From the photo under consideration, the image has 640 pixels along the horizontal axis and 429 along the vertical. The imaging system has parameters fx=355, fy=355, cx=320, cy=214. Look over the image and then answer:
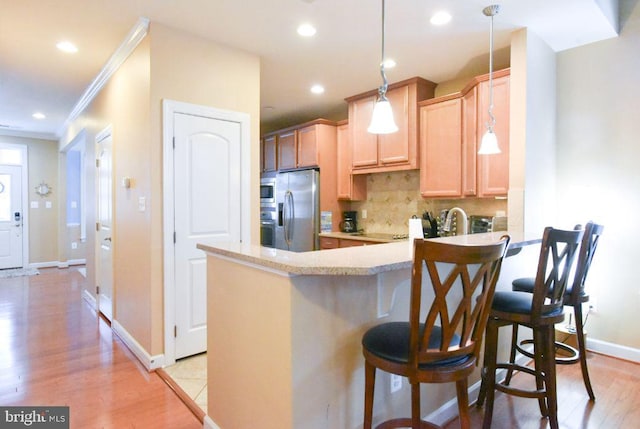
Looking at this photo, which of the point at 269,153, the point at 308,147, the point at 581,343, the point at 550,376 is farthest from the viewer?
the point at 269,153

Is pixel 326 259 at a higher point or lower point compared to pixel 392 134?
lower

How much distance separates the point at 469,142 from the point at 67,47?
145 inches

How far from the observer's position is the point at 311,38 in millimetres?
2893

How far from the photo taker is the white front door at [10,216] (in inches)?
258

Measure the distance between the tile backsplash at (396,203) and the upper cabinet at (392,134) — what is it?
0.39m

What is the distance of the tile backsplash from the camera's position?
3.99 metres

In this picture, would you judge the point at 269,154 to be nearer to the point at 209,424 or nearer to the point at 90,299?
the point at 90,299

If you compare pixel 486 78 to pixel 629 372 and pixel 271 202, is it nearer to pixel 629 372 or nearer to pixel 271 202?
pixel 629 372

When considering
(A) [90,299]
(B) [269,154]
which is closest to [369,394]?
(A) [90,299]

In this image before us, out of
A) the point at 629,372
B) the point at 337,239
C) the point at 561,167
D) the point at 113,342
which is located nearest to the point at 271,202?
the point at 337,239

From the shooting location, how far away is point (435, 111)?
12.0 ft

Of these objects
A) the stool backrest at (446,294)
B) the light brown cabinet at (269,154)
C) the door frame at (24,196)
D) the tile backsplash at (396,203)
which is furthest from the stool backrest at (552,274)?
the door frame at (24,196)

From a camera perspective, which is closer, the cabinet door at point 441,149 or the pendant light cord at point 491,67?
the pendant light cord at point 491,67

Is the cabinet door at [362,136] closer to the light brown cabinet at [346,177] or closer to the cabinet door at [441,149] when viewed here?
the light brown cabinet at [346,177]
